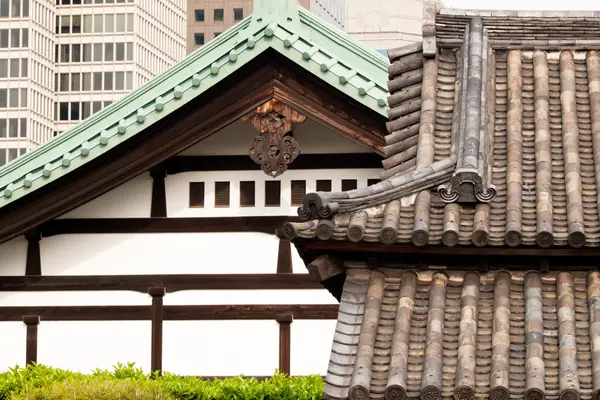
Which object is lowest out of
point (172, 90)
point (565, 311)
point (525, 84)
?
point (565, 311)

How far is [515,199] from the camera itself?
13.8 m

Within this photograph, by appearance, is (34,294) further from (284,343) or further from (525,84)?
(525,84)

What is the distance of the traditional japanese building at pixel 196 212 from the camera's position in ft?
70.0

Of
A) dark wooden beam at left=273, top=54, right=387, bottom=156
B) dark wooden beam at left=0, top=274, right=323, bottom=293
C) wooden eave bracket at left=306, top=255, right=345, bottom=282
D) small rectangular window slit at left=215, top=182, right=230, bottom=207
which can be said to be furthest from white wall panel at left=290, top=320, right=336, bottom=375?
wooden eave bracket at left=306, top=255, right=345, bottom=282

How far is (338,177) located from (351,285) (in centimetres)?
814

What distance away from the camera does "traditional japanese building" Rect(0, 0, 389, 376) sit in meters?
21.3

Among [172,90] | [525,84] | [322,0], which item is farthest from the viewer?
[322,0]

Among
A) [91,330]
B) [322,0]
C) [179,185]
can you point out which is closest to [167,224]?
[179,185]

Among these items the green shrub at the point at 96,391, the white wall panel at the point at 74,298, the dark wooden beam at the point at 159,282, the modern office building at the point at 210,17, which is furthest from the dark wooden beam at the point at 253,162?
the modern office building at the point at 210,17

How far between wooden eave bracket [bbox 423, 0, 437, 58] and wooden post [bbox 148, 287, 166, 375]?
7.28 meters

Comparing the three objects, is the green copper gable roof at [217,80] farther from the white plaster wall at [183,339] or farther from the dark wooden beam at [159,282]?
the white plaster wall at [183,339]

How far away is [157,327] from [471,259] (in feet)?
29.3

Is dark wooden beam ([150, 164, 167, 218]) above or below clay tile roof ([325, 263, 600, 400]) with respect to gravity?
above

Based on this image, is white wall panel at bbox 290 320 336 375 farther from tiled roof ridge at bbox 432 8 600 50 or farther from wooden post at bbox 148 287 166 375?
tiled roof ridge at bbox 432 8 600 50
